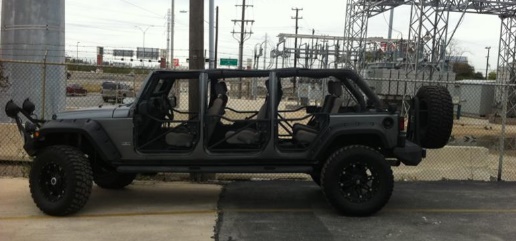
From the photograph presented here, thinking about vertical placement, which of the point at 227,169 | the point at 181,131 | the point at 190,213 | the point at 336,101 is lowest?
the point at 190,213

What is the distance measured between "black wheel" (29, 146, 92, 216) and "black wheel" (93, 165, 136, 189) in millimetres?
1125

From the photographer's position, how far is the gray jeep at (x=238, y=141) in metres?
6.15

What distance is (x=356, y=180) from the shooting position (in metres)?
6.24

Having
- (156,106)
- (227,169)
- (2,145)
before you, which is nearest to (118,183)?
(156,106)

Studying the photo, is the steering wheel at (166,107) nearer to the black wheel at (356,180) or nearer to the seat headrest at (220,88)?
the seat headrest at (220,88)

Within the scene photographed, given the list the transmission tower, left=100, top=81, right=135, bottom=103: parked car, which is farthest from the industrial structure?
left=100, top=81, right=135, bottom=103: parked car

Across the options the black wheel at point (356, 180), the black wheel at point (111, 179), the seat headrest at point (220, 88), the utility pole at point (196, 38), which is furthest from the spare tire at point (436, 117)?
the black wheel at point (111, 179)

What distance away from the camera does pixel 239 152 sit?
6344mm

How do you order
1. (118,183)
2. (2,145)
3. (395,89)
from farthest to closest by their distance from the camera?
(395,89) < (2,145) < (118,183)

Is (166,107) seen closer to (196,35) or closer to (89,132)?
A: (89,132)

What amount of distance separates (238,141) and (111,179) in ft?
7.49

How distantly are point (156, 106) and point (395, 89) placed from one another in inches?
840

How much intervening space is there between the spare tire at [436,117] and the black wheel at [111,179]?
165 inches

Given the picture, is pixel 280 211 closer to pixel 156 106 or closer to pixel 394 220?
pixel 394 220
